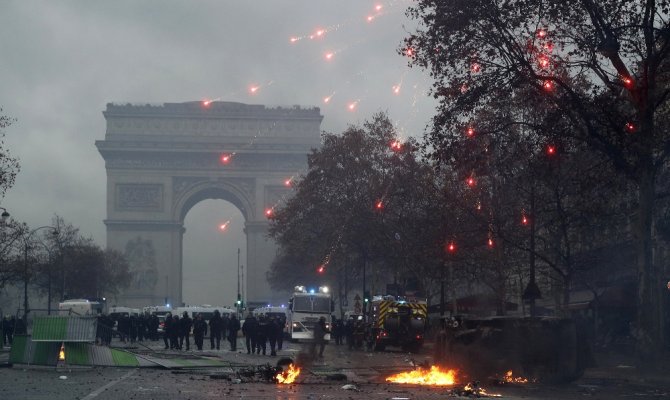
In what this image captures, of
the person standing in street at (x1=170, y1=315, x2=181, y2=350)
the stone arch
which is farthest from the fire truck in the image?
the stone arch

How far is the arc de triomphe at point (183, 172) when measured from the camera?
11188 centimetres

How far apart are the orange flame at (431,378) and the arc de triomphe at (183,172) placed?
8682 cm

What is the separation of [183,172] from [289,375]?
304 feet

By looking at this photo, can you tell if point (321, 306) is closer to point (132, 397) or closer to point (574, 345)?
point (574, 345)

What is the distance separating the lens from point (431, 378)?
22922mm

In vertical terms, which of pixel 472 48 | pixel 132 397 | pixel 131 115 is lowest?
pixel 132 397

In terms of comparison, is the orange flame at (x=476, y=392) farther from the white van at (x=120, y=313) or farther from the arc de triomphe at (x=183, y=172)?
the arc de triomphe at (x=183, y=172)

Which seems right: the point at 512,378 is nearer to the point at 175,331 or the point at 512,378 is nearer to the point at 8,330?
the point at 175,331

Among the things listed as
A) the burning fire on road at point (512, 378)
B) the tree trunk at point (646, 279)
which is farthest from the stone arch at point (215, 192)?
the burning fire on road at point (512, 378)

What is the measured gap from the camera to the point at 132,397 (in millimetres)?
17500

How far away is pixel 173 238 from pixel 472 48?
87.7 metres

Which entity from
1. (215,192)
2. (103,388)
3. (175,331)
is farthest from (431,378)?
(215,192)

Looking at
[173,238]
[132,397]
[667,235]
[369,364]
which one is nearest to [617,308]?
[667,235]

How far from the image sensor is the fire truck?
44.2 m
